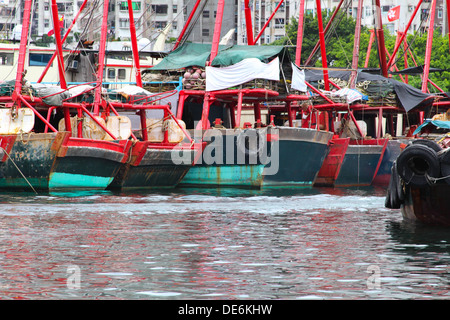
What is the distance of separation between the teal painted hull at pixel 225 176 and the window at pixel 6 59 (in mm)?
17724

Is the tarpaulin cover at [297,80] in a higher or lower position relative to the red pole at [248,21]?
lower

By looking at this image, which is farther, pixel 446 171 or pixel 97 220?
pixel 97 220

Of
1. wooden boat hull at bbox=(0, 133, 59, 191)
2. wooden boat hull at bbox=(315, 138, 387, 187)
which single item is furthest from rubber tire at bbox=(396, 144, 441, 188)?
wooden boat hull at bbox=(315, 138, 387, 187)

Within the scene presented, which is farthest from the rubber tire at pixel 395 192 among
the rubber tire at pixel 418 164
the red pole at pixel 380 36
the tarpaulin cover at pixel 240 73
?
the red pole at pixel 380 36

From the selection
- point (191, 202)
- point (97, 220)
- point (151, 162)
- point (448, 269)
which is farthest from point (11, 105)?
point (448, 269)

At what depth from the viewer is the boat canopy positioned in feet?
119

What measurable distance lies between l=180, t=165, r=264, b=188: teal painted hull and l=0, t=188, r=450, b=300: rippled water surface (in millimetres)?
8329

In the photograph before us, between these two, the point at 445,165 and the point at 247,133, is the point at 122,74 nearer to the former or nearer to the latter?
the point at 247,133

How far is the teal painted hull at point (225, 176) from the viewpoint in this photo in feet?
112

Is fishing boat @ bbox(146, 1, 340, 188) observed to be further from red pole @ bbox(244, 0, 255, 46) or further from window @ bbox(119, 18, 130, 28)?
window @ bbox(119, 18, 130, 28)

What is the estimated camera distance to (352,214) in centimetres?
2347

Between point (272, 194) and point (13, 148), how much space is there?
9.72 m

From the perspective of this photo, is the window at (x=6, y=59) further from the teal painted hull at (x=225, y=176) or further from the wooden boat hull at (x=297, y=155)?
the wooden boat hull at (x=297, y=155)
